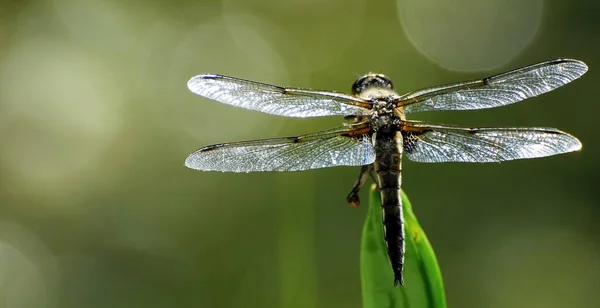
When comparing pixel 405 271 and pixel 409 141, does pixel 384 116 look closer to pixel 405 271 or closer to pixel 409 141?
pixel 409 141

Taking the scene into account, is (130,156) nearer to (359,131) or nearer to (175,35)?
(175,35)

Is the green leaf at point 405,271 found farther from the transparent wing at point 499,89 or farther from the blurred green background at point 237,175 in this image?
the blurred green background at point 237,175

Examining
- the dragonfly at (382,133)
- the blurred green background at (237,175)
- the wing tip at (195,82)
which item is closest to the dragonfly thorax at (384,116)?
the dragonfly at (382,133)

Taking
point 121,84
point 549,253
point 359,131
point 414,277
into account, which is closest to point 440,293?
point 414,277

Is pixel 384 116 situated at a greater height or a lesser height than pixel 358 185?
greater

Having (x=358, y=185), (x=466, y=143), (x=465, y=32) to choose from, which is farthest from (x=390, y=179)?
(x=465, y=32)
